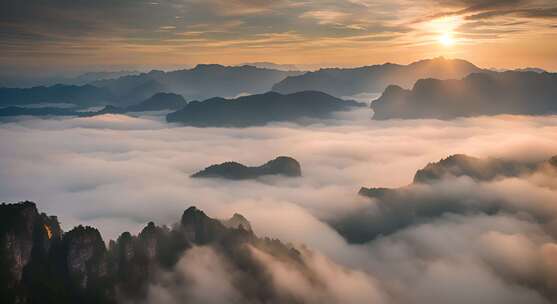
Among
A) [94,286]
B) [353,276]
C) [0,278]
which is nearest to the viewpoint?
[0,278]

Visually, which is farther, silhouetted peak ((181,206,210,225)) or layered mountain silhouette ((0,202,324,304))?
silhouetted peak ((181,206,210,225))

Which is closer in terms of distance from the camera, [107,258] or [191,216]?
[107,258]

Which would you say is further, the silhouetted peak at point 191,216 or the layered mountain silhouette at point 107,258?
the silhouetted peak at point 191,216

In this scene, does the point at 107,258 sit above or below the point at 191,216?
below

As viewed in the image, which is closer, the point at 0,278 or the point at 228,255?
the point at 0,278

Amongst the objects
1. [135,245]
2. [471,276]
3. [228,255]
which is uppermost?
[135,245]

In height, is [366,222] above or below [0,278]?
below

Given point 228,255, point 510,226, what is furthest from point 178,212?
point 510,226

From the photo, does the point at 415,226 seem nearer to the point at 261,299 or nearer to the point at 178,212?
the point at 261,299
